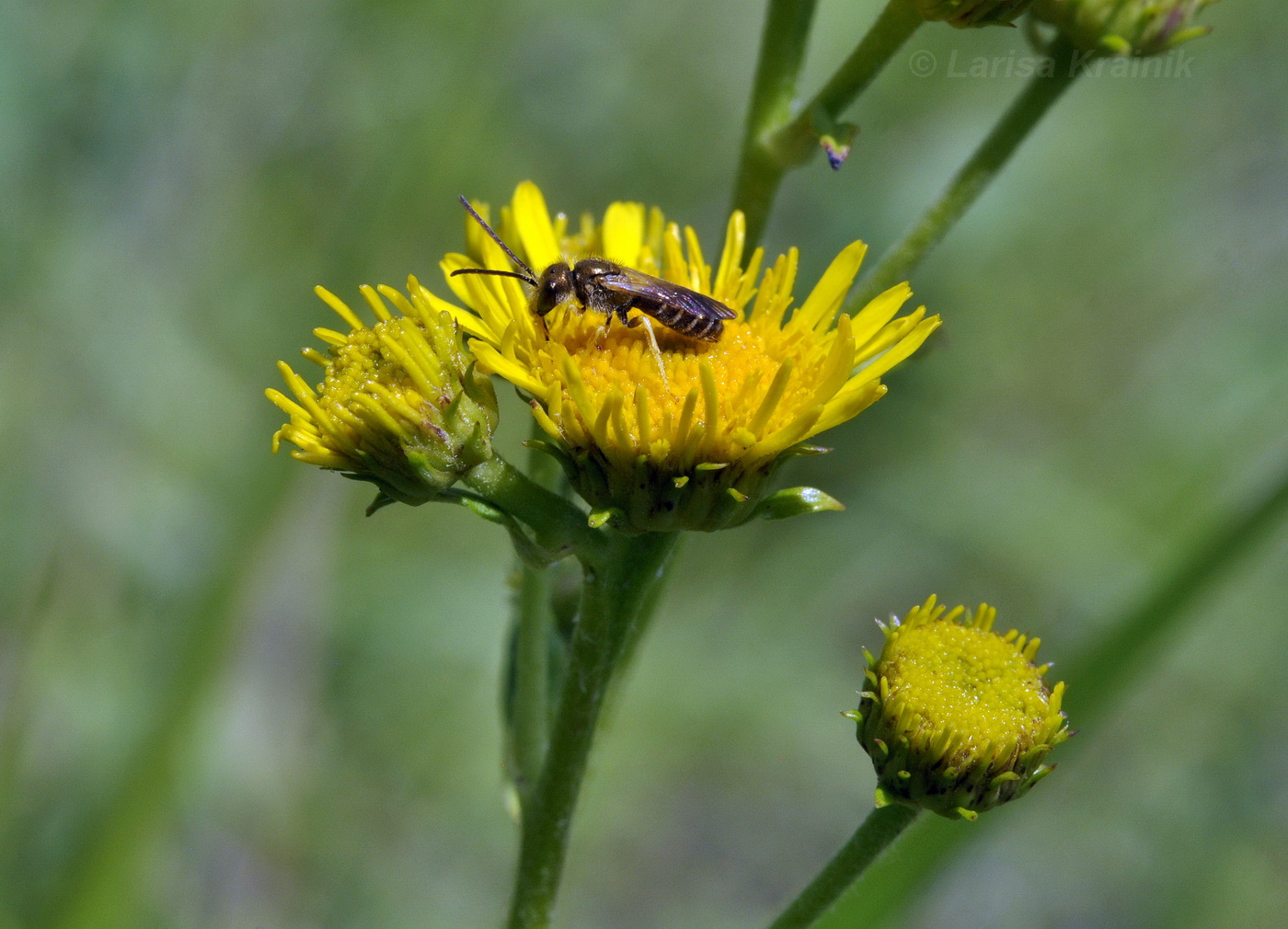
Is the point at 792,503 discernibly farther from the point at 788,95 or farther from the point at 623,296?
the point at 788,95

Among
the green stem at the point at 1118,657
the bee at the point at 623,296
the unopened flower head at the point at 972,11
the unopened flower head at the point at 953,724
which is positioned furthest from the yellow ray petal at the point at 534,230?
Result: the green stem at the point at 1118,657

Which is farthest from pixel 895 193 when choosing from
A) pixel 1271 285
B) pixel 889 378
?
pixel 1271 285

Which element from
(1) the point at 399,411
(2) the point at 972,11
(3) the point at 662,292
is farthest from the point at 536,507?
(2) the point at 972,11

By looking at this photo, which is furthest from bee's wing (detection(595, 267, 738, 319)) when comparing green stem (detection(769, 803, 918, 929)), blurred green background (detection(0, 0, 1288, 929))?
blurred green background (detection(0, 0, 1288, 929))

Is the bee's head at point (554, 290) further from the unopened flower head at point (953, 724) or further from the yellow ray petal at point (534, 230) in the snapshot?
the unopened flower head at point (953, 724)

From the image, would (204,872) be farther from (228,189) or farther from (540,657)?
(228,189)

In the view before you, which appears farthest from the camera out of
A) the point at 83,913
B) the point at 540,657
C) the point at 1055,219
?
the point at 1055,219
